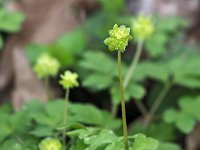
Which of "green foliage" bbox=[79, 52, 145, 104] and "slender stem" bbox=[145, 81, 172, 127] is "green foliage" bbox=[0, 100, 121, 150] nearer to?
"green foliage" bbox=[79, 52, 145, 104]

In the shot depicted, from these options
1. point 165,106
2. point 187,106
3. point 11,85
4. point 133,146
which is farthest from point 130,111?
point 133,146

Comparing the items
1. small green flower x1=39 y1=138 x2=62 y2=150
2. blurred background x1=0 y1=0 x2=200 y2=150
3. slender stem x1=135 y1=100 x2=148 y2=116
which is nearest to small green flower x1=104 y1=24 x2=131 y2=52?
small green flower x1=39 y1=138 x2=62 y2=150

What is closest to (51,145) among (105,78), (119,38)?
(119,38)

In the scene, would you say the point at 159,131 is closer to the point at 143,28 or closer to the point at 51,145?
the point at 143,28

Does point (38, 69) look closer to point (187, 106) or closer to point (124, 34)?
point (187, 106)

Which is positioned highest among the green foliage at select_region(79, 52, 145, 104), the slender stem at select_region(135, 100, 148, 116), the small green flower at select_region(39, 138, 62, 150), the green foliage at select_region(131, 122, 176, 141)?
the green foliage at select_region(79, 52, 145, 104)

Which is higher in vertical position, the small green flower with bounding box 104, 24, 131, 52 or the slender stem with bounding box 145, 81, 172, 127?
the small green flower with bounding box 104, 24, 131, 52
